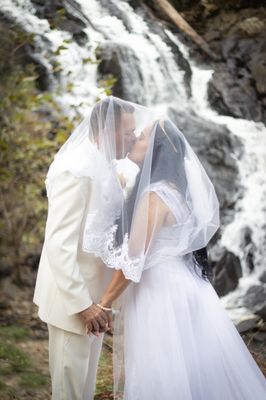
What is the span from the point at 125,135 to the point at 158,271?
74 centimetres

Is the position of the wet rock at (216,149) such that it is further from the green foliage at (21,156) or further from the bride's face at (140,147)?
the bride's face at (140,147)

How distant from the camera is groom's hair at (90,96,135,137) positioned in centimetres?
260

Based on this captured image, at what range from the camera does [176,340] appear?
2.43m

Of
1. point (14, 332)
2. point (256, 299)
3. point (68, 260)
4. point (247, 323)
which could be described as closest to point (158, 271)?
point (68, 260)

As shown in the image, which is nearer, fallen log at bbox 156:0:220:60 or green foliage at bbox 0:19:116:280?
green foliage at bbox 0:19:116:280

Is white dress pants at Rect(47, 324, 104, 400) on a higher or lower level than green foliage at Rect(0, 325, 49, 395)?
higher

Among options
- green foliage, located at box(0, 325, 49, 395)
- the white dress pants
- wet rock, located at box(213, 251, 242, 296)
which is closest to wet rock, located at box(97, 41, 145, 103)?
wet rock, located at box(213, 251, 242, 296)

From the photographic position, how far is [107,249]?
8.21 ft

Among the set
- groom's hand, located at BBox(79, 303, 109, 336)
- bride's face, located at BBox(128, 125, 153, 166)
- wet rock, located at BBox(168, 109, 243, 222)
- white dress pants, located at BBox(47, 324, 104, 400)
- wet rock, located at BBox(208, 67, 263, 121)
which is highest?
bride's face, located at BBox(128, 125, 153, 166)

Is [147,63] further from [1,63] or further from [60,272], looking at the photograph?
[60,272]

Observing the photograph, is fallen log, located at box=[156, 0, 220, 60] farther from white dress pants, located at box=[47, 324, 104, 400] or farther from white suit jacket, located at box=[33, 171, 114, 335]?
white dress pants, located at box=[47, 324, 104, 400]

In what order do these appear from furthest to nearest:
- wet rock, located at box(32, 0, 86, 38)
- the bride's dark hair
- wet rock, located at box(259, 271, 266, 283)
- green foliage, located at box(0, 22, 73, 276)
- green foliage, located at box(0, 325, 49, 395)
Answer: wet rock, located at box(32, 0, 86, 38) < wet rock, located at box(259, 271, 266, 283) < green foliage, located at box(0, 22, 73, 276) < green foliage, located at box(0, 325, 49, 395) < the bride's dark hair

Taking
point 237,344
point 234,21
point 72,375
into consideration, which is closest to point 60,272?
point 72,375

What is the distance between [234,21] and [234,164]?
18.0 feet
